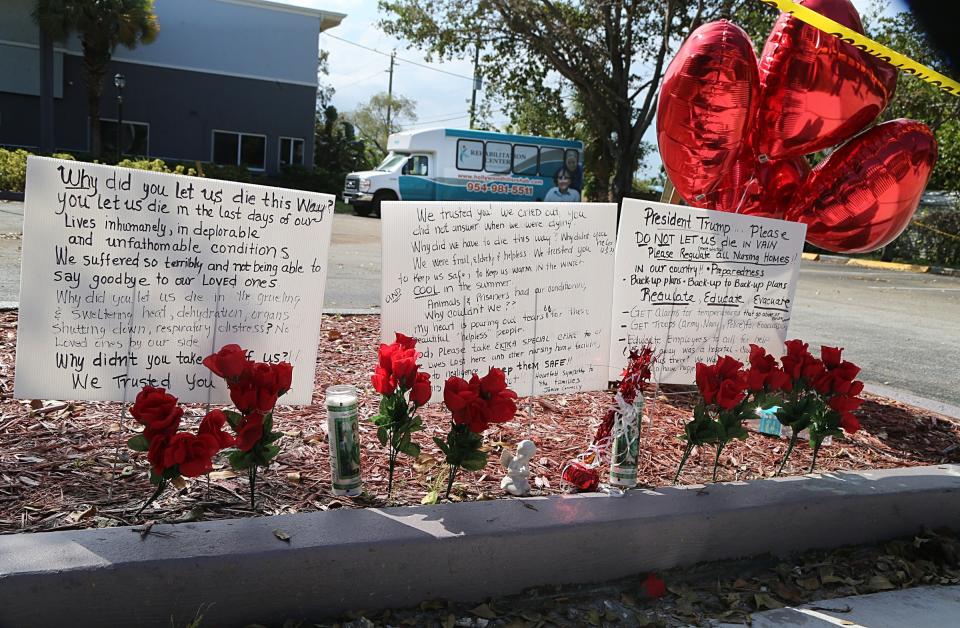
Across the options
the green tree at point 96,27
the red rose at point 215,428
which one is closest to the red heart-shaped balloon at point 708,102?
the red rose at point 215,428

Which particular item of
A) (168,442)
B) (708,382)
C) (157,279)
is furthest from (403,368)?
(708,382)

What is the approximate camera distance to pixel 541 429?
375cm

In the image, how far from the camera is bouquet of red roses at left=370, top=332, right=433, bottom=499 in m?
2.59

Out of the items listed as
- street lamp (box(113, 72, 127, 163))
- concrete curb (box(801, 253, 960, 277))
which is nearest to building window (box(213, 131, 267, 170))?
street lamp (box(113, 72, 127, 163))

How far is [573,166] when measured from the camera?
26344 millimetres

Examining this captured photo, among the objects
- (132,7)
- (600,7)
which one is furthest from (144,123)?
(600,7)

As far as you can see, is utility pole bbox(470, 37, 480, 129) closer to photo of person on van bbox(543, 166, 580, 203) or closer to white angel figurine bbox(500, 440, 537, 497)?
photo of person on van bbox(543, 166, 580, 203)

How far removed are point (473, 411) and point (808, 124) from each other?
2.70m

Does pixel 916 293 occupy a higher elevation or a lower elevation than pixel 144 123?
lower

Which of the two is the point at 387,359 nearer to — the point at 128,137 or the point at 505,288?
the point at 505,288

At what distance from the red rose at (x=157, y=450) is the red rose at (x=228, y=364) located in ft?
0.91

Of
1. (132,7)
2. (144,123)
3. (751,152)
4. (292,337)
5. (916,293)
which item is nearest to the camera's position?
(292,337)

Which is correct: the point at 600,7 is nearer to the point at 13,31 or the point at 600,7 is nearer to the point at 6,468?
the point at 13,31

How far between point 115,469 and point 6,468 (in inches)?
14.0
